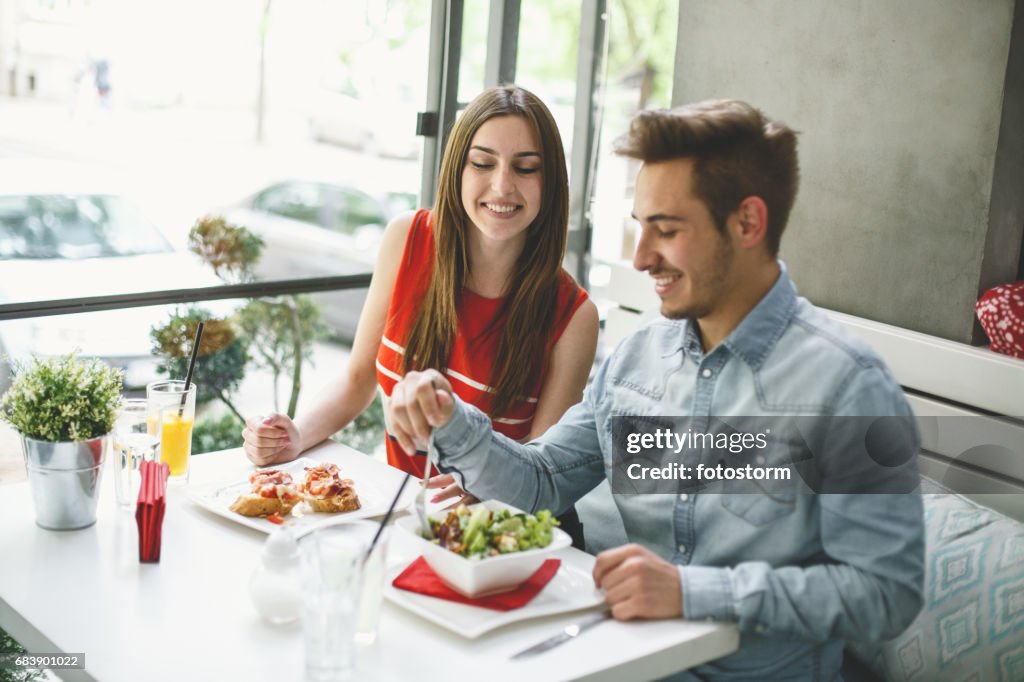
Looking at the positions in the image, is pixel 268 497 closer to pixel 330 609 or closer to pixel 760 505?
pixel 330 609

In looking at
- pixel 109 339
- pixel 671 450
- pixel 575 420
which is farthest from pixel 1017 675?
pixel 109 339

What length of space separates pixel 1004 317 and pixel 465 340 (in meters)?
1.15

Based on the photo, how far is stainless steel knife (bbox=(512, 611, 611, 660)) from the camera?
51.8 inches

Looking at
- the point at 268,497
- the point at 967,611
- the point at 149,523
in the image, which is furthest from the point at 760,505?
the point at 149,523

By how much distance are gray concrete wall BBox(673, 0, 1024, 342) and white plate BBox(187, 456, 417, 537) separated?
129cm

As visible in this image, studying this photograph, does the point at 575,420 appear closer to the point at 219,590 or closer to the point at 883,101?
the point at 219,590

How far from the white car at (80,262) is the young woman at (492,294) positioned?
2.80 ft

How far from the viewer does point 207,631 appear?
1.33 metres

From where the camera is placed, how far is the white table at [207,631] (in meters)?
1.26

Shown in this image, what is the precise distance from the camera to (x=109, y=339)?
9.68 ft

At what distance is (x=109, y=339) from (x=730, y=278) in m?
1.98

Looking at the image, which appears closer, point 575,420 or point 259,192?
point 575,420

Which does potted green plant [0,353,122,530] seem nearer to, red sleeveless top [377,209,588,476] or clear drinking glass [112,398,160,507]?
clear drinking glass [112,398,160,507]
